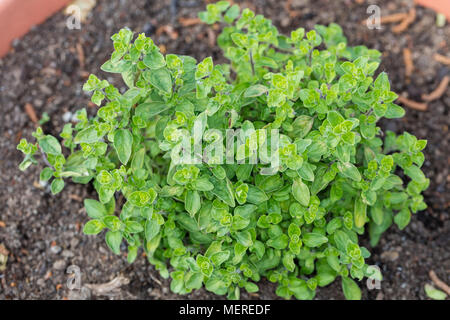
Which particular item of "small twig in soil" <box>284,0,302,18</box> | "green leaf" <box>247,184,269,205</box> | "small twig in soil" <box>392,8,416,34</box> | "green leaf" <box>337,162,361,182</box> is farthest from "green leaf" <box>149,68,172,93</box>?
"small twig in soil" <box>392,8,416,34</box>

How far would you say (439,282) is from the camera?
2.60 meters

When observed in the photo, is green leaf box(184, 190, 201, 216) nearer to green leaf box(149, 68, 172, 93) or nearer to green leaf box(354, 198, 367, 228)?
green leaf box(149, 68, 172, 93)

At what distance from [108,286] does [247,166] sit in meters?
1.04

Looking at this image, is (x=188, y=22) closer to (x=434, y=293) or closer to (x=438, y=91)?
(x=438, y=91)

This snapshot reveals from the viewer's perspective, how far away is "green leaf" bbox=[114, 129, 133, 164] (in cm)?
204

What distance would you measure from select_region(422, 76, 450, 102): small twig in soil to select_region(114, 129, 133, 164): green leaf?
1.91 m

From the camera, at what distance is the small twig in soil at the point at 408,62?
315 centimetres

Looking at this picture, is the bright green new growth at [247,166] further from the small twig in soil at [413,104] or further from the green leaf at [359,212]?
the small twig in soil at [413,104]

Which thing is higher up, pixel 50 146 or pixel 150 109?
pixel 150 109

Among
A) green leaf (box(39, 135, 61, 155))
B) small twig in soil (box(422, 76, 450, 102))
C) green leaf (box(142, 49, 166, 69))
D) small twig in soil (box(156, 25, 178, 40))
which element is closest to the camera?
green leaf (box(142, 49, 166, 69))

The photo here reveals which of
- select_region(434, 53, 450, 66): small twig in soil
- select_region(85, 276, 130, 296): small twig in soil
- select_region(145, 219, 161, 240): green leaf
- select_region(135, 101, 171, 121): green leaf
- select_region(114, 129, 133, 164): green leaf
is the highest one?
select_region(135, 101, 171, 121): green leaf

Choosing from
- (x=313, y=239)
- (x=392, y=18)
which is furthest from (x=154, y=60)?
(x=392, y=18)

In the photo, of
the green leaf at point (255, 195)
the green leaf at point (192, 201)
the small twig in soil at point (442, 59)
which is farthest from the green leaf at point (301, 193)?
the small twig in soil at point (442, 59)

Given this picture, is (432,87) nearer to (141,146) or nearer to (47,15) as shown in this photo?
(141,146)
